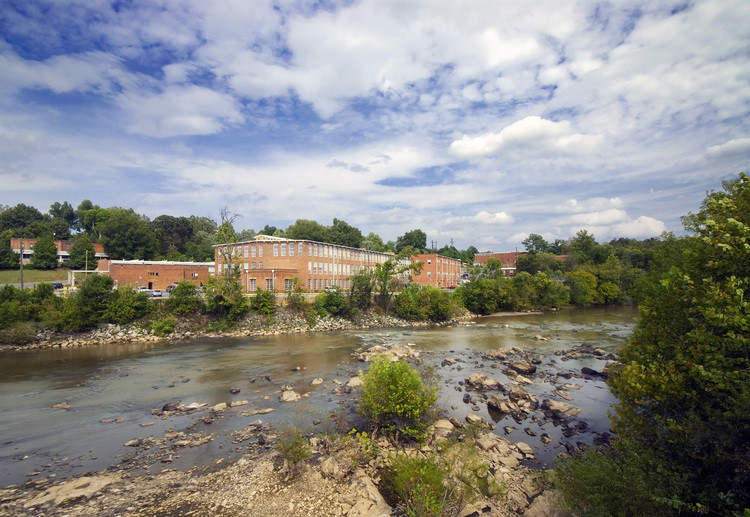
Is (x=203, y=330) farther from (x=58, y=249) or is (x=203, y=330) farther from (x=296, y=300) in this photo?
(x=58, y=249)

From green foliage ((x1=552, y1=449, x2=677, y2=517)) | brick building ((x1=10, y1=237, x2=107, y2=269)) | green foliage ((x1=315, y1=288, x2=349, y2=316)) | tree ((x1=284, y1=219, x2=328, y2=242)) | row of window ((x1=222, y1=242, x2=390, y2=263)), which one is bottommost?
green foliage ((x1=552, y1=449, x2=677, y2=517))

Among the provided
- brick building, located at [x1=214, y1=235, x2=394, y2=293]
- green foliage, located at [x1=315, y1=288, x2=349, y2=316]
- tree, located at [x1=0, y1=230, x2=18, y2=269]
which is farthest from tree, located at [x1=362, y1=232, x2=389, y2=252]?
tree, located at [x1=0, y1=230, x2=18, y2=269]

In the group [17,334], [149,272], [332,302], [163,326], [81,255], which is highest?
[81,255]

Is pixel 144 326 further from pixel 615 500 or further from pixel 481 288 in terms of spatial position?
pixel 481 288

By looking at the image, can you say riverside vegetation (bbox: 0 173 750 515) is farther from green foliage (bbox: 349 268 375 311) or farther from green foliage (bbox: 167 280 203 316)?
green foliage (bbox: 349 268 375 311)

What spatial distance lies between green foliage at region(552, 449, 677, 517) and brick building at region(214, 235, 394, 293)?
4439 centimetres

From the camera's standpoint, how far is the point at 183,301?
4231 centimetres

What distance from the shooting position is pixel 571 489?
948cm

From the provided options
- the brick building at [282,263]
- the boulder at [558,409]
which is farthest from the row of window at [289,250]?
the boulder at [558,409]

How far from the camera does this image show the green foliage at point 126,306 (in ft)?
125

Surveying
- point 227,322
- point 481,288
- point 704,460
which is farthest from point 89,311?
point 481,288

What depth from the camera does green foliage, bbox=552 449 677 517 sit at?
7.86 metres

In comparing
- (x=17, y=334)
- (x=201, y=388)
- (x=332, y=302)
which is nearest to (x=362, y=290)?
(x=332, y=302)

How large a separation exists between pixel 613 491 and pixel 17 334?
146 feet
